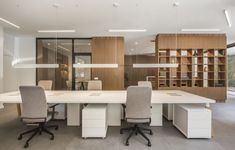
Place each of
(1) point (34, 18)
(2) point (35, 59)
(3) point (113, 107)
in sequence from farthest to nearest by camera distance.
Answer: (2) point (35, 59) < (1) point (34, 18) < (3) point (113, 107)

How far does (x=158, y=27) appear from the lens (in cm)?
621

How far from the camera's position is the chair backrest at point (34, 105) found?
3.10 meters

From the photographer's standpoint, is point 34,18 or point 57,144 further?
point 34,18

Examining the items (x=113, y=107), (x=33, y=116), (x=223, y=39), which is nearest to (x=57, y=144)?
(x=33, y=116)

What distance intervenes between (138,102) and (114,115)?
1.23 meters

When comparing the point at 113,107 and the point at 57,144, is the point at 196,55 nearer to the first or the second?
the point at 113,107

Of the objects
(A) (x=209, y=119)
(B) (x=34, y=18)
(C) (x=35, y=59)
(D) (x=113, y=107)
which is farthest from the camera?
(C) (x=35, y=59)

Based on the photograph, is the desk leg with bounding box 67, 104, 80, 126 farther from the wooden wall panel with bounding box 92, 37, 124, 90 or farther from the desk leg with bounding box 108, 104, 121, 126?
the wooden wall panel with bounding box 92, 37, 124, 90

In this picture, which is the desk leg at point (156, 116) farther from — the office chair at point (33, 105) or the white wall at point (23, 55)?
the white wall at point (23, 55)

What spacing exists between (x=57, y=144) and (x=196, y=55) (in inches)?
251

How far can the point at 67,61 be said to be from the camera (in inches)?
326

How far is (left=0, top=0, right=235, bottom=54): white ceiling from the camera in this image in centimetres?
408

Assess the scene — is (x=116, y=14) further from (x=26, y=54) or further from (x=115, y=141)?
(x=26, y=54)

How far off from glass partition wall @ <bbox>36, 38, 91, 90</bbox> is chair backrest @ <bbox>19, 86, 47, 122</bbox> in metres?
4.95
